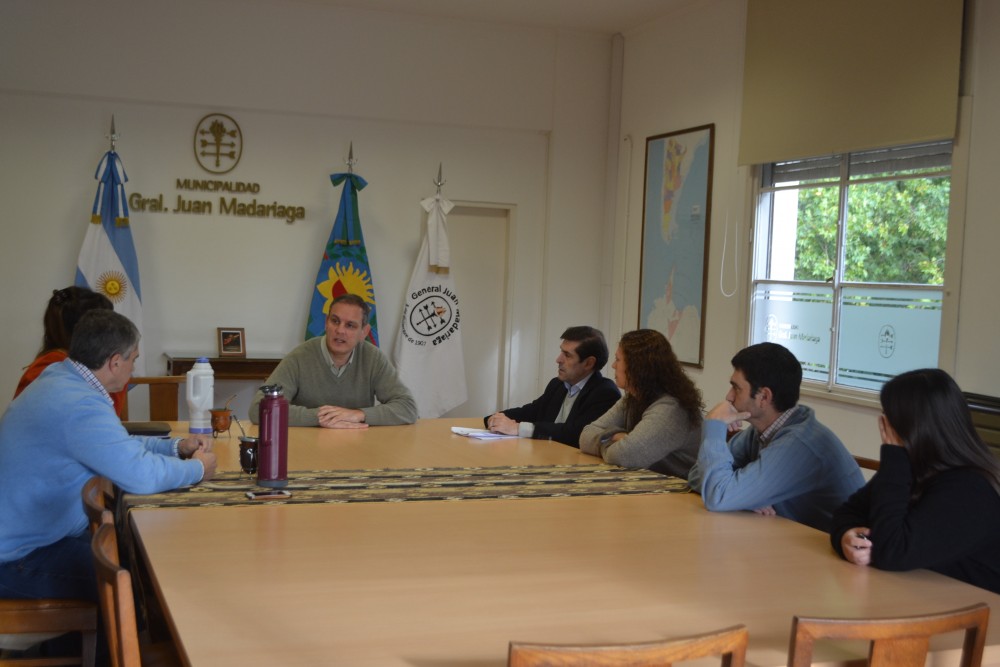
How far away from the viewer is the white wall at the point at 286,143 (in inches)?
253

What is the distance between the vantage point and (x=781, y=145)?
5.77m

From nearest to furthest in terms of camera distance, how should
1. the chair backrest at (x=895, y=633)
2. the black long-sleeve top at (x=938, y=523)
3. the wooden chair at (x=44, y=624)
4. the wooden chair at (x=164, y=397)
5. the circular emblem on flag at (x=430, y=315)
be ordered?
1. the chair backrest at (x=895, y=633)
2. the black long-sleeve top at (x=938, y=523)
3. the wooden chair at (x=44, y=624)
4. the wooden chair at (x=164, y=397)
5. the circular emblem on flag at (x=430, y=315)

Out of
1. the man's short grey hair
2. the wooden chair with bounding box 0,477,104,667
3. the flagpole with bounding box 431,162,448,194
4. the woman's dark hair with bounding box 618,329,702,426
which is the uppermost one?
the flagpole with bounding box 431,162,448,194

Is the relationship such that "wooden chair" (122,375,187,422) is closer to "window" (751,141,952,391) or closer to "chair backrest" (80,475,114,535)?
"chair backrest" (80,475,114,535)

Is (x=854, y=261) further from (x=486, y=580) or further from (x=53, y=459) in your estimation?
(x=53, y=459)

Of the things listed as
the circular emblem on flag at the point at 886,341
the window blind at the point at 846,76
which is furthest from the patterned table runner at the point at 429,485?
the window blind at the point at 846,76

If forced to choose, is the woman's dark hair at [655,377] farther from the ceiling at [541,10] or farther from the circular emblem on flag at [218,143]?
the circular emblem on flag at [218,143]

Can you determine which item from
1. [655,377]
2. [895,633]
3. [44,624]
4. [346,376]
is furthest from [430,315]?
[895,633]

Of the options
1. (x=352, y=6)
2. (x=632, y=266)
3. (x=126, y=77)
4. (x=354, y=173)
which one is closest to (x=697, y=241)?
(x=632, y=266)

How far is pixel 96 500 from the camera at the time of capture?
7.12 feet

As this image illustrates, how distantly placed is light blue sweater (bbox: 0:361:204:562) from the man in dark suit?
5.68 feet

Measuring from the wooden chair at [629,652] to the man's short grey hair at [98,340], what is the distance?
1.74 m

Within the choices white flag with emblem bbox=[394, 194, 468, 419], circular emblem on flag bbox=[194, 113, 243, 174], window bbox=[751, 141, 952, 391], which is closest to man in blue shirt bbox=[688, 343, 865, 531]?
window bbox=[751, 141, 952, 391]

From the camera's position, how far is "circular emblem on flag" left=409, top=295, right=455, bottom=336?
7129mm
